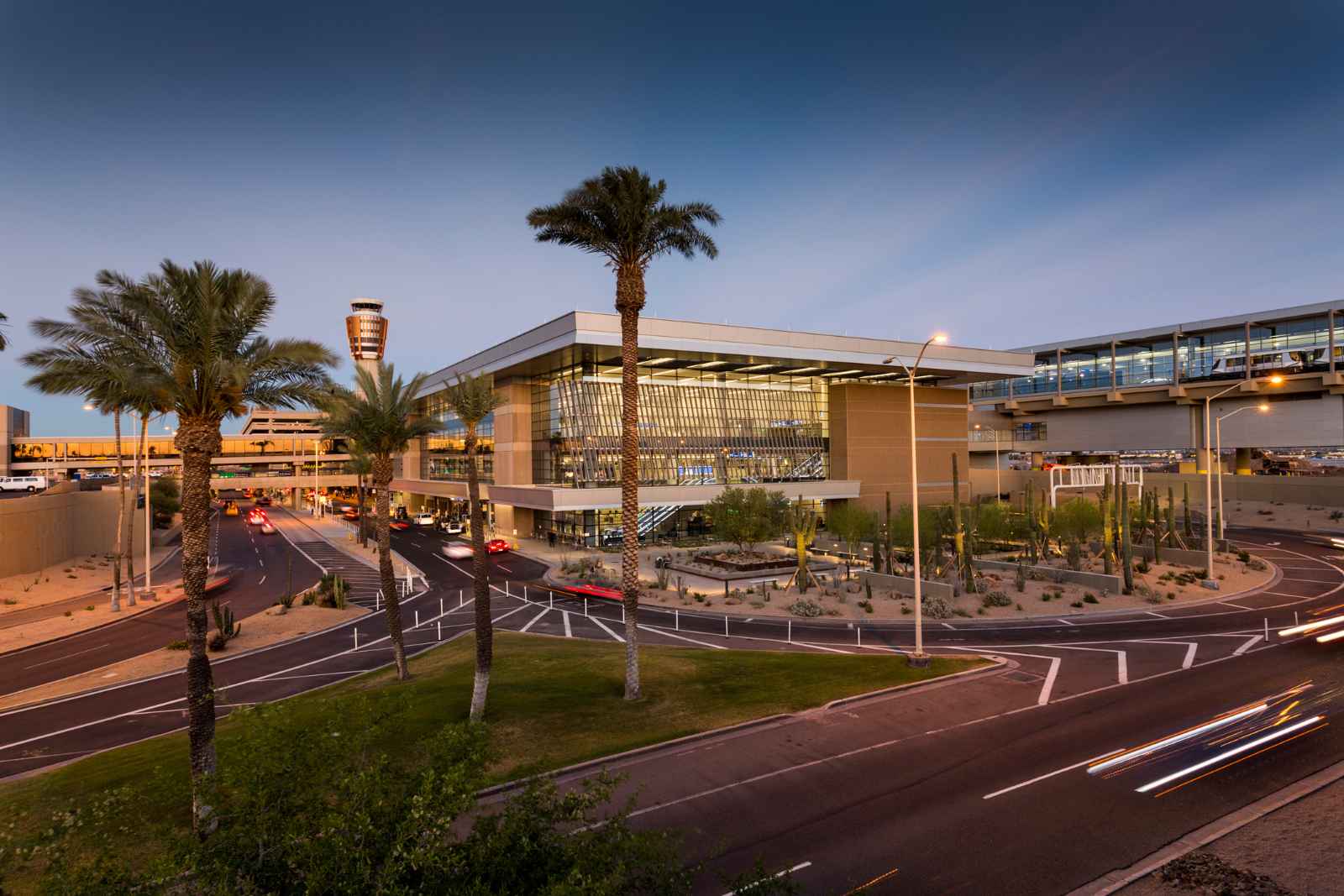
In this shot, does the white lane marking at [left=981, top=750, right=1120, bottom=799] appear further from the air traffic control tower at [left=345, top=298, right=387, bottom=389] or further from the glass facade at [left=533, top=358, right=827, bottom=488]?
the air traffic control tower at [left=345, top=298, right=387, bottom=389]

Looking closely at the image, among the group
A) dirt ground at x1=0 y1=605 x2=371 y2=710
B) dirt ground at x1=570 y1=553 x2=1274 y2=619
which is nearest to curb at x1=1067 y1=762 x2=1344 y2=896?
dirt ground at x1=570 y1=553 x2=1274 y2=619

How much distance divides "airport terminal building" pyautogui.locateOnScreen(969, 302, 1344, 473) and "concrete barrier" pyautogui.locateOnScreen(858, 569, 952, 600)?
166 ft

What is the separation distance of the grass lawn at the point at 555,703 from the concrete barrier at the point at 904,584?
13335 millimetres

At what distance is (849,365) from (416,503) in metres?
70.7

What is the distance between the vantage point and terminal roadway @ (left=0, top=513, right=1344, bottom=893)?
11.3 metres

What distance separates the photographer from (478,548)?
19.8 m

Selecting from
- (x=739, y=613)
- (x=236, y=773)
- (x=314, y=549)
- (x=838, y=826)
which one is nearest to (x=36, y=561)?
(x=314, y=549)

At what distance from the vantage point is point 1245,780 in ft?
44.0

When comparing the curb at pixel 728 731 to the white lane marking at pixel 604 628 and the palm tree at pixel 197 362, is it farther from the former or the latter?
the white lane marking at pixel 604 628

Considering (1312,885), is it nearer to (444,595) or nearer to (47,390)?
(47,390)

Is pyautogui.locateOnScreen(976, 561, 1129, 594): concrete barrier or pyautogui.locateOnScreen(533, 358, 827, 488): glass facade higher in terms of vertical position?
pyautogui.locateOnScreen(533, 358, 827, 488): glass facade

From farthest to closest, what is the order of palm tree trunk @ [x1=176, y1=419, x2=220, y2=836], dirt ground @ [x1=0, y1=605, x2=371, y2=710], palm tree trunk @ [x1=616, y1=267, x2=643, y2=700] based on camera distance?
1. dirt ground @ [x1=0, y1=605, x2=371, y2=710]
2. palm tree trunk @ [x1=616, y1=267, x2=643, y2=700]
3. palm tree trunk @ [x1=176, y1=419, x2=220, y2=836]

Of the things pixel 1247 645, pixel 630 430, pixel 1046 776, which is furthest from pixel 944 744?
pixel 1247 645

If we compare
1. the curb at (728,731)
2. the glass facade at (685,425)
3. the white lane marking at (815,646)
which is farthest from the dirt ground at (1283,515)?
the curb at (728,731)
